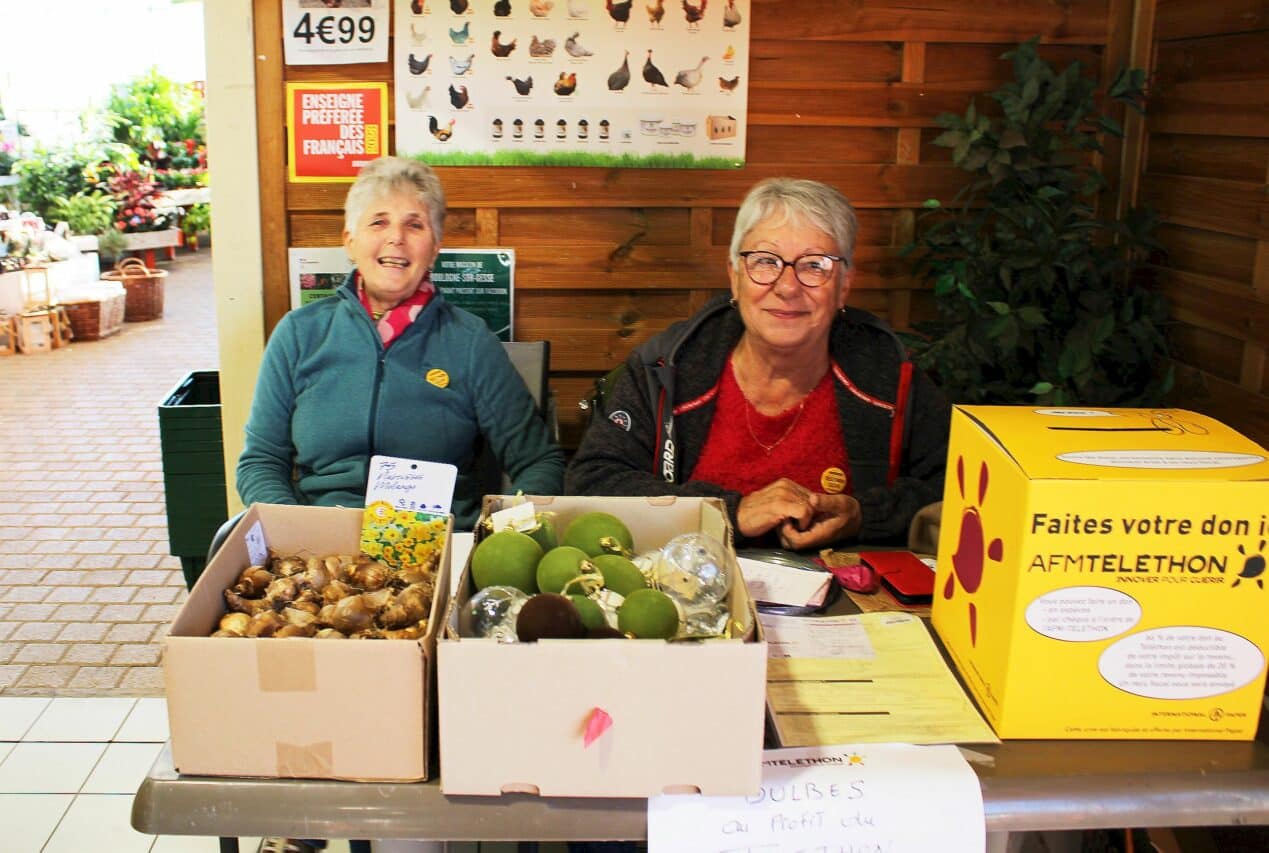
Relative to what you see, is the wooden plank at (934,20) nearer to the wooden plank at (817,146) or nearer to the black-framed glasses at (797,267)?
the wooden plank at (817,146)

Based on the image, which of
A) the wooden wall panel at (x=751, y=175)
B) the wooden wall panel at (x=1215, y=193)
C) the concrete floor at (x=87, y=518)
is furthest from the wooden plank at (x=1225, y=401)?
the concrete floor at (x=87, y=518)

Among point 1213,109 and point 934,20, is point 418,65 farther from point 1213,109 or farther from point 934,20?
point 1213,109

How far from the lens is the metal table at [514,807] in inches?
43.2

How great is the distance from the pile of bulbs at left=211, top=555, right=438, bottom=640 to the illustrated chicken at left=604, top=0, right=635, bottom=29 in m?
1.89

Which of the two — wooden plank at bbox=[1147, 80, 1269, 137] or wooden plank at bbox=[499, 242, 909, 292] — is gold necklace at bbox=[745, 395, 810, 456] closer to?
wooden plank at bbox=[499, 242, 909, 292]

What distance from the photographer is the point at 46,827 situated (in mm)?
2523

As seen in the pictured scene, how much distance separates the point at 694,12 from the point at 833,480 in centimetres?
135

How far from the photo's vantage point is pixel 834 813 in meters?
1.11

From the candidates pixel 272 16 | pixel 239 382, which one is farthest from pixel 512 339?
pixel 272 16

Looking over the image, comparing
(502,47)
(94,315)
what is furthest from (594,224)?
(94,315)

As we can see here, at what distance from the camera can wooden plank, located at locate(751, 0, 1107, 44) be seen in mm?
2862

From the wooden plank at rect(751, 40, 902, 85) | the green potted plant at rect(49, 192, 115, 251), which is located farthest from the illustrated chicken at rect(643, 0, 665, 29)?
the green potted plant at rect(49, 192, 115, 251)

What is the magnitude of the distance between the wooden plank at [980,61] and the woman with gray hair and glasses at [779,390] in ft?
3.43

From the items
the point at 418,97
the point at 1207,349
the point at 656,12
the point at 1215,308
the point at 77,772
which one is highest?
the point at 656,12
